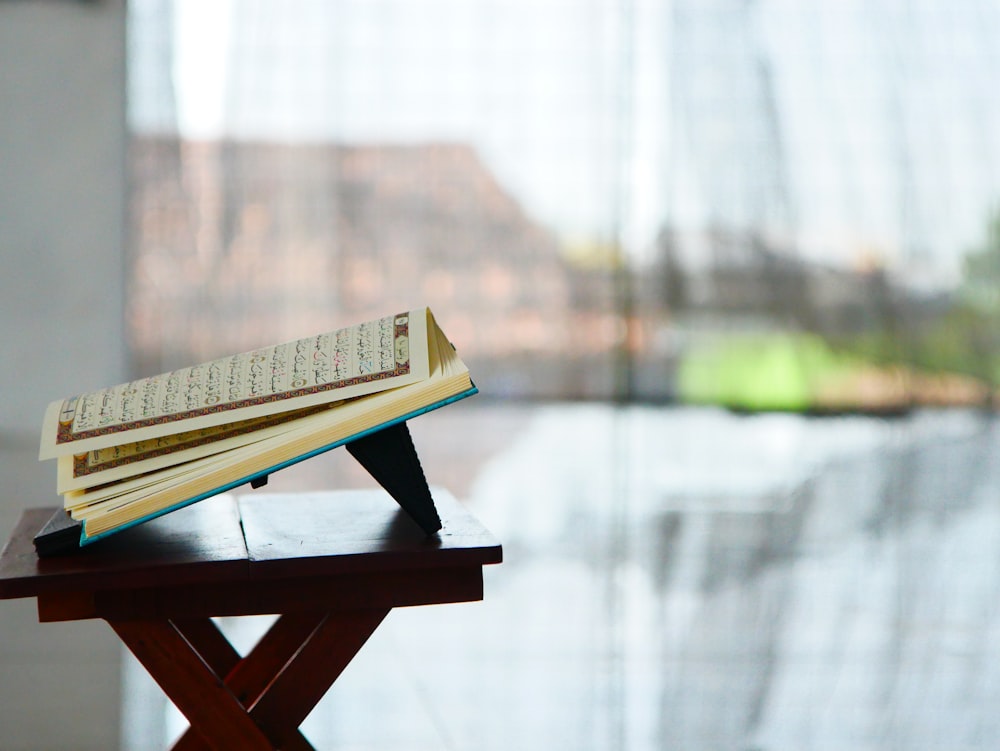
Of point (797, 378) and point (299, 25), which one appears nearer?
point (299, 25)

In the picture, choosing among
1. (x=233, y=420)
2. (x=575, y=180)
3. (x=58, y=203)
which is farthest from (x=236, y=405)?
(x=575, y=180)

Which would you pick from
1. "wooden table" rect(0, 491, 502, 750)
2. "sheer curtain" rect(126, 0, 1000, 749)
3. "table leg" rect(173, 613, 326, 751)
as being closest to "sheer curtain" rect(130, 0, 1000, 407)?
"sheer curtain" rect(126, 0, 1000, 749)

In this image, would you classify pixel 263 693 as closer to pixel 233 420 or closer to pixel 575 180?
pixel 233 420

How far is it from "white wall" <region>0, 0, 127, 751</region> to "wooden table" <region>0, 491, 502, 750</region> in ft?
7.81

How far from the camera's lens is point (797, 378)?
362 cm

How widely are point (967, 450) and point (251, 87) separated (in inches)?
99.5

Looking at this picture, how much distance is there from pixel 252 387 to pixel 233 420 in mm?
29

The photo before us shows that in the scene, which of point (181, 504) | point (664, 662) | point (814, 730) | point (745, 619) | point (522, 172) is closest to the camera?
point (181, 504)

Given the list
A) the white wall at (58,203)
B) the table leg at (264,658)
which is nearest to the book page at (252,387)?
the table leg at (264,658)

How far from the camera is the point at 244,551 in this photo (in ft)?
2.55

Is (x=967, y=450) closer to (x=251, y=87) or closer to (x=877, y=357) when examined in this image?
(x=877, y=357)

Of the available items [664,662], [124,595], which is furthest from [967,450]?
[124,595]

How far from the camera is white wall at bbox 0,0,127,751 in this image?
3.06 meters

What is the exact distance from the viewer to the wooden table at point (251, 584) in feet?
2.45
